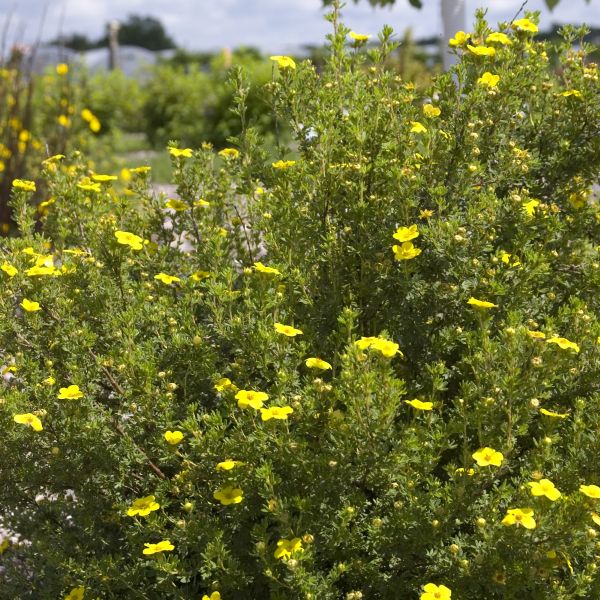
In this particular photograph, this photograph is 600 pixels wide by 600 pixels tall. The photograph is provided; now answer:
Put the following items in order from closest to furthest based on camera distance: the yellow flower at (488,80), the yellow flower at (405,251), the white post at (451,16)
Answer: the yellow flower at (405,251) → the yellow flower at (488,80) → the white post at (451,16)

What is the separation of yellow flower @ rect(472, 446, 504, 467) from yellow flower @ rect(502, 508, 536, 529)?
107 mm

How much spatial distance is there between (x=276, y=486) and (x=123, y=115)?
14.9 m

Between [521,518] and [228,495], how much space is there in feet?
2.16

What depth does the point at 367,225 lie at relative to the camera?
2.30m

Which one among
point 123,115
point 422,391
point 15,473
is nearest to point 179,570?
point 15,473

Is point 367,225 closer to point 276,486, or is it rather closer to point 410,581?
point 276,486

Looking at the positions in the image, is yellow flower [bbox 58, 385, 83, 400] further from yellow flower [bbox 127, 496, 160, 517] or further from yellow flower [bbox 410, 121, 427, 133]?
yellow flower [bbox 410, 121, 427, 133]

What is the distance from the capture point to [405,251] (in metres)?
2.12

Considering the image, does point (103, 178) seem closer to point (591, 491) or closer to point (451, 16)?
point (591, 491)

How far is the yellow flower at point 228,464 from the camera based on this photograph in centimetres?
189

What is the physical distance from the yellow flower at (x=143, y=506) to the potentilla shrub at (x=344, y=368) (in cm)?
2

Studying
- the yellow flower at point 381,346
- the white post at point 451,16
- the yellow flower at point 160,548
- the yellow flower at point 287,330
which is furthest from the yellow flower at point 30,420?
the white post at point 451,16

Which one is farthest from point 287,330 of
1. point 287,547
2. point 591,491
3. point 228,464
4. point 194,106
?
point 194,106

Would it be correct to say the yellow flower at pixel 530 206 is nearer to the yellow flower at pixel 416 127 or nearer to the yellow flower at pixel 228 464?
the yellow flower at pixel 416 127
